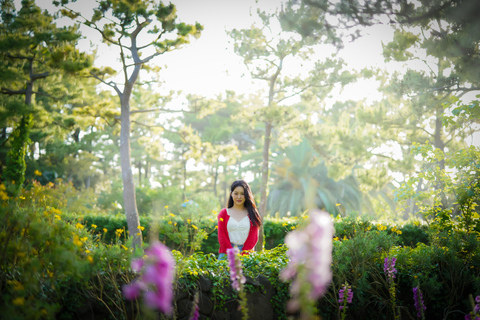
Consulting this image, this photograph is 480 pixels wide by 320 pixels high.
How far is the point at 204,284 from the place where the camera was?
281 cm

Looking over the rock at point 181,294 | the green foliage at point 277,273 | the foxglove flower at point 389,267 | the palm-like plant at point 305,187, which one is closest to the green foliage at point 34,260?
the green foliage at point 277,273

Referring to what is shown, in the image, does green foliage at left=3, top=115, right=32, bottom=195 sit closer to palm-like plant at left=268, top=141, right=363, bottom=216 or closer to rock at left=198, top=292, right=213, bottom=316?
rock at left=198, top=292, right=213, bottom=316

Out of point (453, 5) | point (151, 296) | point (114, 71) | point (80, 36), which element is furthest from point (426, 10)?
point (80, 36)

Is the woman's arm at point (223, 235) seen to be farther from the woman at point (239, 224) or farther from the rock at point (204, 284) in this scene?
the rock at point (204, 284)

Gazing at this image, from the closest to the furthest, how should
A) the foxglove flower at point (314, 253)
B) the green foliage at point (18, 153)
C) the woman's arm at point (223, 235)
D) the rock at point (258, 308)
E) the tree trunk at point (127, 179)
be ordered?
the foxglove flower at point (314, 253) → the rock at point (258, 308) → the woman's arm at point (223, 235) → the tree trunk at point (127, 179) → the green foliage at point (18, 153)

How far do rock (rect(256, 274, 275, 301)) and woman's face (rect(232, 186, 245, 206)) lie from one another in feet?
4.98

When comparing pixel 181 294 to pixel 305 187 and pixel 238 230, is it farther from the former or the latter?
pixel 305 187

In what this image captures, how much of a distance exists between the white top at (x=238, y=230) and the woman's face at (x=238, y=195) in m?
0.23

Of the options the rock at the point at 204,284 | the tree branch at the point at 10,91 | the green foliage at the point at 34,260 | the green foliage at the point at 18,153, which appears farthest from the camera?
the tree branch at the point at 10,91

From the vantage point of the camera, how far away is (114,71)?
348 inches

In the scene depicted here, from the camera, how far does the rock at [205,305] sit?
2.74m

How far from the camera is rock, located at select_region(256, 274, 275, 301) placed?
3.02 m

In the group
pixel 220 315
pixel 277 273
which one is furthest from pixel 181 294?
pixel 277 273

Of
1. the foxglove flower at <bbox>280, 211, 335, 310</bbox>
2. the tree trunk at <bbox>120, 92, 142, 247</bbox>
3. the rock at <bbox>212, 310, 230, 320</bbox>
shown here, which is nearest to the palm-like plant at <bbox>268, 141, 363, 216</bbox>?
the tree trunk at <bbox>120, 92, 142, 247</bbox>
